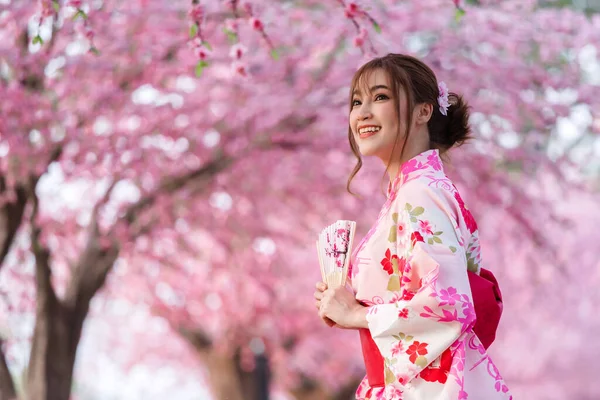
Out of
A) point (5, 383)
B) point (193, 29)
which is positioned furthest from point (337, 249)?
point (5, 383)

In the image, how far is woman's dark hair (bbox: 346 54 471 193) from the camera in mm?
2391

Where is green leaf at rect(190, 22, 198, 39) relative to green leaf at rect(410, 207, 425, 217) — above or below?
below

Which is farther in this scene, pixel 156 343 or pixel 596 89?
pixel 156 343

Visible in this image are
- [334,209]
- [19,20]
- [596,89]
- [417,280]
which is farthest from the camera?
[334,209]

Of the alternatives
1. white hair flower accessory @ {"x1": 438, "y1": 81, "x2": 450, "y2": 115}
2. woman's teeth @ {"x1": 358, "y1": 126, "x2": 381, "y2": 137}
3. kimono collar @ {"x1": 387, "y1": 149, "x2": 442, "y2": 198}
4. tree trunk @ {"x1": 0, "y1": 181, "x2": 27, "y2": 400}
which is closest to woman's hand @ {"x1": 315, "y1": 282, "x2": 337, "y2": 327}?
kimono collar @ {"x1": 387, "y1": 149, "x2": 442, "y2": 198}

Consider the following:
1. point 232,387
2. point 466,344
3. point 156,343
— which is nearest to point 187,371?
point 156,343

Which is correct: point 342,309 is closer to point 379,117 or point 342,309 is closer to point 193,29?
point 379,117

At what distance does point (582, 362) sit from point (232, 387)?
7.96m

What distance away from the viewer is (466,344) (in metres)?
2.23

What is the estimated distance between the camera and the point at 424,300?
2148 mm

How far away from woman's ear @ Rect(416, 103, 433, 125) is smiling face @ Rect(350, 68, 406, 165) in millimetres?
54

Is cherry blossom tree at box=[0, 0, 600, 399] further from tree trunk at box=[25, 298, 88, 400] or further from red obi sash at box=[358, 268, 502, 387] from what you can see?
red obi sash at box=[358, 268, 502, 387]

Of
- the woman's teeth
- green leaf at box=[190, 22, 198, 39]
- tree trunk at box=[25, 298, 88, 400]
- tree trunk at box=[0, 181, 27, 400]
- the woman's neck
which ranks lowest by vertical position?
tree trunk at box=[25, 298, 88, 400]

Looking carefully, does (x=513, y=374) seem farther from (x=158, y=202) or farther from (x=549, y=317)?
(x=158, y=202)
